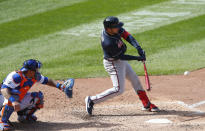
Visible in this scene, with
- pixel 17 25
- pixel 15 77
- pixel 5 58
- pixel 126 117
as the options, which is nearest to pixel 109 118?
pixel 126 117

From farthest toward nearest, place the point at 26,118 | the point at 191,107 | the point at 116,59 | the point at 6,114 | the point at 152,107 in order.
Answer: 1. the point at 191,107
2. the point at 152,107
3. the point at 116,59
4. the point at 26,118
5. the point at 6,114

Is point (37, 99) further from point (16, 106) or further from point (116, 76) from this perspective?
point (116, 76)

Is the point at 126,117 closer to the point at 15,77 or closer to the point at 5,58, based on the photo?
the point at 15,77

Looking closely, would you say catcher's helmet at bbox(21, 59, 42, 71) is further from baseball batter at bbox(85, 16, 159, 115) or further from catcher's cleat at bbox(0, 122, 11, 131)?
baseball batter at bbox(85, 16, 159, 115)

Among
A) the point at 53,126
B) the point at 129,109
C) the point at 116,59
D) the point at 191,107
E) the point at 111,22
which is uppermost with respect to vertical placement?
the point at 111,22

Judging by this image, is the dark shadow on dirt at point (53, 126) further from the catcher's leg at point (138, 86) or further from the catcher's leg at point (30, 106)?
the catcher's leg at point (138, 86)

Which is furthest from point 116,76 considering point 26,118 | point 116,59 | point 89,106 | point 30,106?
point 26,118

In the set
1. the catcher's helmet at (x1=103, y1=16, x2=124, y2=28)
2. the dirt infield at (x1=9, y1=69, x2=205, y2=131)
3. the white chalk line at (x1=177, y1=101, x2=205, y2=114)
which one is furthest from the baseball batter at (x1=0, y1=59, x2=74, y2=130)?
the white chalk line at (x1=177, y1=101, x2=205, y2=114)
